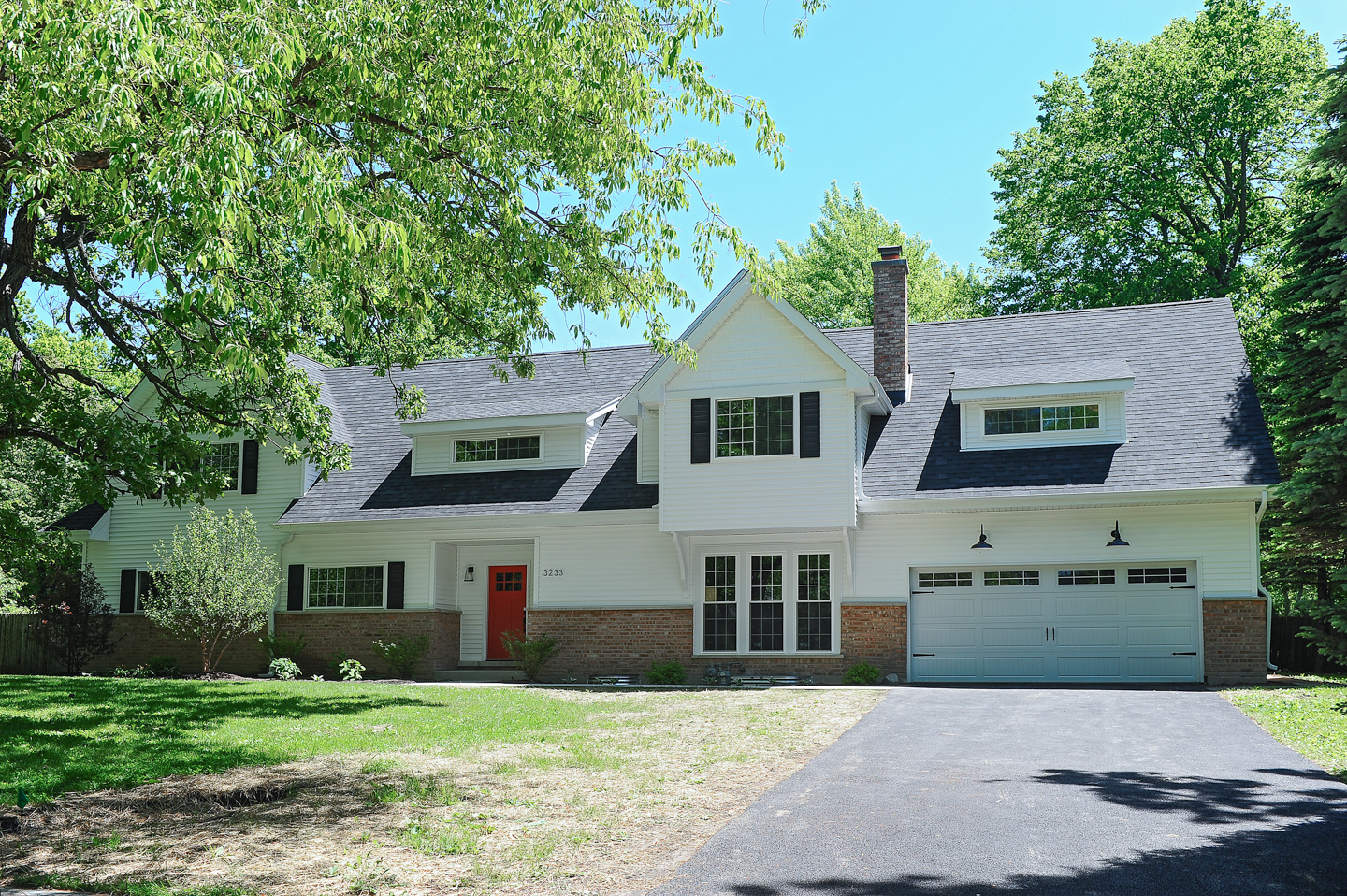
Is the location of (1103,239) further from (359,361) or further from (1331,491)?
(1331,491)

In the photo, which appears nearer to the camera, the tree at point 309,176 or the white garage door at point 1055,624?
the tree at point 309,176

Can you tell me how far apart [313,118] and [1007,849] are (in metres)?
8.33

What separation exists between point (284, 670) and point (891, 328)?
1425cm

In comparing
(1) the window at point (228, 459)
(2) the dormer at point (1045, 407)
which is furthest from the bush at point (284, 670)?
(2) the dormer at point (1045, 407)

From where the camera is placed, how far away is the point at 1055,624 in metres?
19.7

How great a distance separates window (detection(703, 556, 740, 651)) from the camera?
21.3 meters

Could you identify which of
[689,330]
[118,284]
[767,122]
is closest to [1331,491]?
[767,122]

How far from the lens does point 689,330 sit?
69.9ft

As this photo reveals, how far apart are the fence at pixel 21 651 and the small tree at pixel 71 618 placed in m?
0.46

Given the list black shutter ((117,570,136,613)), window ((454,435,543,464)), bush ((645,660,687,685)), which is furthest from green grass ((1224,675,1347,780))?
black shutter ((117,570,136,613))

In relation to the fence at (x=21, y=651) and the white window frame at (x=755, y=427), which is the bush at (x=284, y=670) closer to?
the fence at (x=21, y=651)

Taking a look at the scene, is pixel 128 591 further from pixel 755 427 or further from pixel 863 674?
pixel 863 674

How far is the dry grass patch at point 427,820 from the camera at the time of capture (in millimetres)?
6383

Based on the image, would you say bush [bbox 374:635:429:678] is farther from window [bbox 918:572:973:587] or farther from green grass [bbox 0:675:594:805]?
window [bbox 918:572:973:587]
